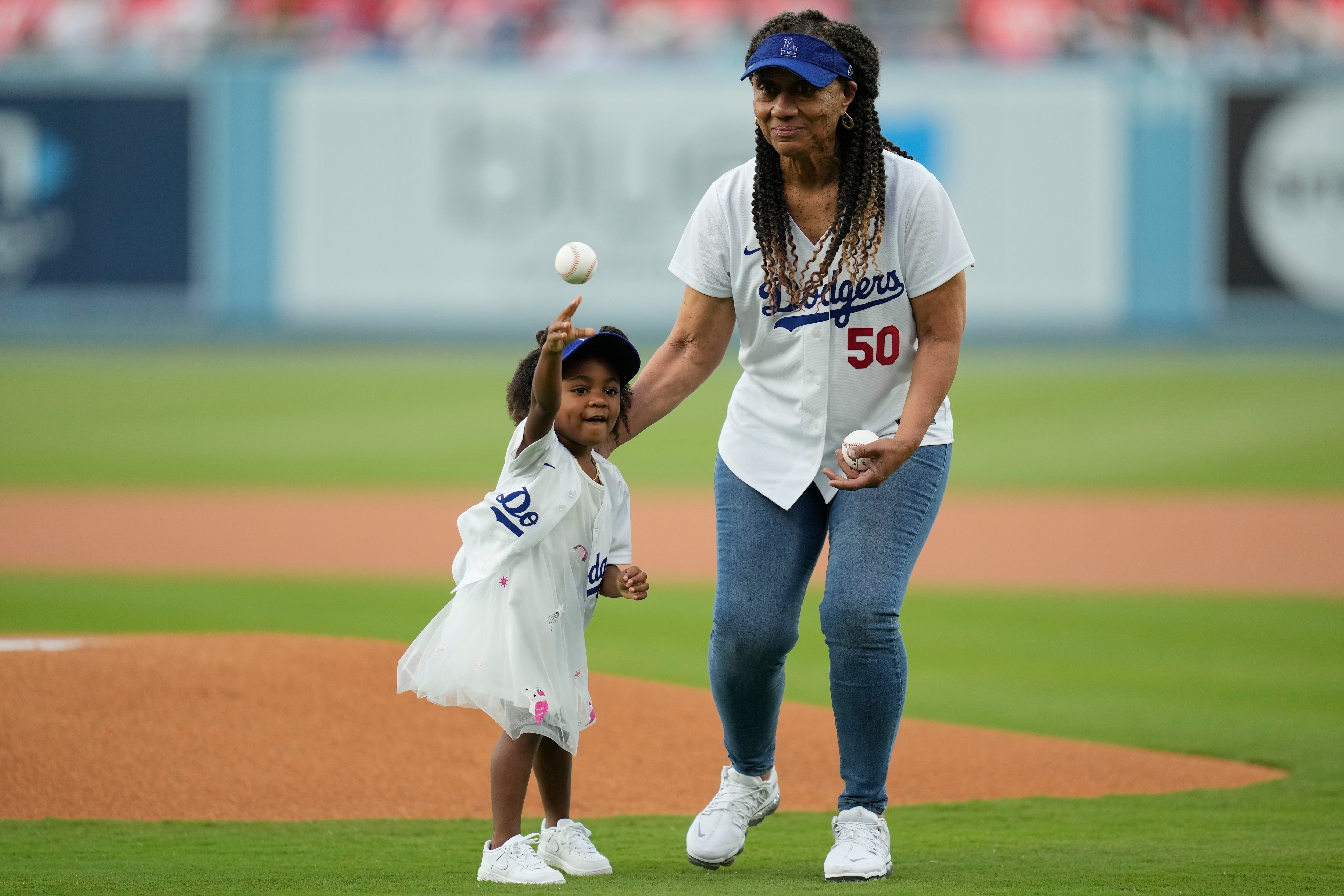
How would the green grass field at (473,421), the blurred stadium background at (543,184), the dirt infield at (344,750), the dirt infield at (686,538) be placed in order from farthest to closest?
the blurred stadium background at (543,184) < the green grass field at (473,421) < the dirt infield at (686,538) < the dirt infield at (344,750)

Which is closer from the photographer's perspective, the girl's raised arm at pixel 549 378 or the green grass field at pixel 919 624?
the girl's raised arm at pixel 549 378

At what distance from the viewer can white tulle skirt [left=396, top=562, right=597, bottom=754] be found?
11.8ft

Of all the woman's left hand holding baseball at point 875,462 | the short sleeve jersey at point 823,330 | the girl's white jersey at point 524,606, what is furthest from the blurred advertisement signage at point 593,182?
the woman's left hand holding baseball at point 875,462

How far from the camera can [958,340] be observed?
383cm

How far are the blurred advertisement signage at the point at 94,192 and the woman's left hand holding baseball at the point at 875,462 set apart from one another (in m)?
20.1

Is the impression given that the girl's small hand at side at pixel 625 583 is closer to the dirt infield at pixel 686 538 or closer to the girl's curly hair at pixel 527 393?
the girl's curly hair at pixel 527 393

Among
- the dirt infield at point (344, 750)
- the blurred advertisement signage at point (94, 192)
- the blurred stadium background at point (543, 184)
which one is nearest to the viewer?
the dirt infield at point (344, 750)

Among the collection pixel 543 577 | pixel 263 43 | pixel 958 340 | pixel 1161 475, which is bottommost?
pixel 1161 475

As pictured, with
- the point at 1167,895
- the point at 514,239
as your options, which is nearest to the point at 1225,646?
the point at 1167,895

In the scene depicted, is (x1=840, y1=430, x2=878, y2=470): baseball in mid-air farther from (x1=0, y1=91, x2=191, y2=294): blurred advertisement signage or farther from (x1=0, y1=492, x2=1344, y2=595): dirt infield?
(x1=0, y1=91, x2=191, y2=294): blurred advertisement signage

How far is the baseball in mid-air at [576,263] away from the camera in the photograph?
363cm

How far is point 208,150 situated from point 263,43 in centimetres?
190

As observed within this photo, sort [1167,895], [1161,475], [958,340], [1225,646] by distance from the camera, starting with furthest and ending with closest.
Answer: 1. [1161,475]
2. [1225,646]
3. [958,340]
4. [1167,895]

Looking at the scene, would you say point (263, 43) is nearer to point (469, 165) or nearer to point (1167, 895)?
point (469, 165)
